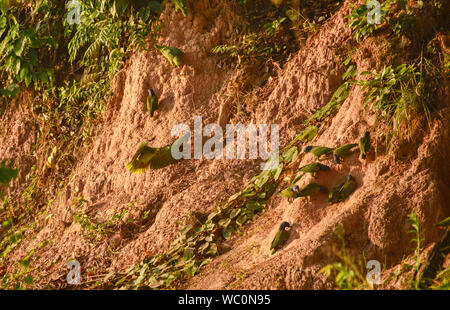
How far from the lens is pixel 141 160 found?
22.3ft

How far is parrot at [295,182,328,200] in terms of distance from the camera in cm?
533

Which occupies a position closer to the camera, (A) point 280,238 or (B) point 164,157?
(A) point 280,238

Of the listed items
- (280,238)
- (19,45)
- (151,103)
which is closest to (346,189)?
(280,238)

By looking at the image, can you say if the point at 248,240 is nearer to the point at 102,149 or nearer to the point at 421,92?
the point at 421,92

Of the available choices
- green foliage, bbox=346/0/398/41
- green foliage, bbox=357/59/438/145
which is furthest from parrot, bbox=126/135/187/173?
green foliage, bbox=357/59/438/145

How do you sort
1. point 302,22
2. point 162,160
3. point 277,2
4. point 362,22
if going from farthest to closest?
point 277,2
point 302,22
point 162,160
point 362,22

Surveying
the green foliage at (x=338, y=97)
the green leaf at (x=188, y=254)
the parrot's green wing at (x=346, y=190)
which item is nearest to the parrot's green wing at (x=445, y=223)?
the parrot's green wing at (x=346, y=190)

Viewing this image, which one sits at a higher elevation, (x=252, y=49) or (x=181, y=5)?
(x=181, y=5)

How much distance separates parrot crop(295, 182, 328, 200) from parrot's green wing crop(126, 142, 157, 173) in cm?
197

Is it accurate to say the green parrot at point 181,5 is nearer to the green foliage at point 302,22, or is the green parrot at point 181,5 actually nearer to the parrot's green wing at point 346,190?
the green foliage at point 302,22

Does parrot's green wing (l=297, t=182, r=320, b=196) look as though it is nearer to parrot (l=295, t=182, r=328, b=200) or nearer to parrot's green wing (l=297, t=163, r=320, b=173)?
parrot (l=295, t=182, r=328, b=200)

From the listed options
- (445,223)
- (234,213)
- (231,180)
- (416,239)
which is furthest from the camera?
(231,180)

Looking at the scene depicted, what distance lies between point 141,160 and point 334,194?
2306mm

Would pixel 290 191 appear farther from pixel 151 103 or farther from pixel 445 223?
pixel 151 103
